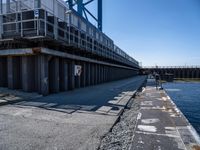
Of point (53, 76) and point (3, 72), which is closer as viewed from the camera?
point (53, 76)

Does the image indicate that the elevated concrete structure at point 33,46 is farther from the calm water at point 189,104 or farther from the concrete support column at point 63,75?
the calm water at point 189,104

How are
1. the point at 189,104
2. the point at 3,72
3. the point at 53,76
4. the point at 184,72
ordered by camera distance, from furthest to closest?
the point at 184,72 < the point at 189,104 < the point at 3,72 < the point at 53,76

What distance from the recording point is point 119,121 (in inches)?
227

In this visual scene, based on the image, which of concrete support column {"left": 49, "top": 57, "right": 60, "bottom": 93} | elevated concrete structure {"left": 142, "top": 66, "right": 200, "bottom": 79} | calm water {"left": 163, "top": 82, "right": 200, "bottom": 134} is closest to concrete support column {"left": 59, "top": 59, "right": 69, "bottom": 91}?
concrete support column {"left": 49, "top": 57, "right": 60, "bottom": 93}

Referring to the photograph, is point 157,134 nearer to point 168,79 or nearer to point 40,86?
point 40,86

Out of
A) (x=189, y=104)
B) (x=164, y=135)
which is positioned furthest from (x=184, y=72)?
(x=164, y=135)

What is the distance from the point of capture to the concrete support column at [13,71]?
37.0ft

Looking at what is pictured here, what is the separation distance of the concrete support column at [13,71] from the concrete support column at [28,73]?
91cm

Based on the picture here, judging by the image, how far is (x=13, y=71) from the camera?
11336mm

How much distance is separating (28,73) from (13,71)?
1256mm

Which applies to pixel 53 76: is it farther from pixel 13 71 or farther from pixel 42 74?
pixel 13 71

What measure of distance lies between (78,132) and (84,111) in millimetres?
2240

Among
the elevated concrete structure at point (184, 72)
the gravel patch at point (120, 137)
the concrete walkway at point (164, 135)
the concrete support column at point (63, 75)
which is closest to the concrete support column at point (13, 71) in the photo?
the concrete support column at point (63, 75)

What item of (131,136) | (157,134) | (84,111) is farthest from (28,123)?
(157,134)
